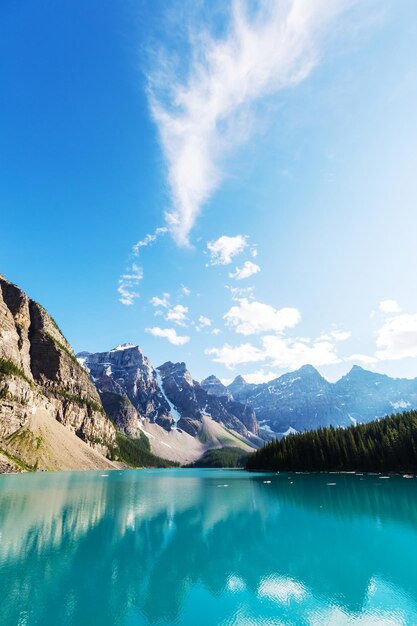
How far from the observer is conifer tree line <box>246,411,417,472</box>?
104 meters

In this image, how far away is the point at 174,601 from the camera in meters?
18.6

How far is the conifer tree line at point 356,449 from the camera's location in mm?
103625

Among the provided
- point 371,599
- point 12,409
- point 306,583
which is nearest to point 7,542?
point 306,583

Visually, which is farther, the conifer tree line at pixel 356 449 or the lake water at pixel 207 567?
the conifer tree line at pixel 356 449

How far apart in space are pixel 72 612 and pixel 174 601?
5.16 m

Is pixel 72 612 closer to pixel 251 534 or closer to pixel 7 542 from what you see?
pixel 7 542

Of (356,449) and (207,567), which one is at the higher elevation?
(356,449)

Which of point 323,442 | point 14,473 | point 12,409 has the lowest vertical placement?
point 14,473

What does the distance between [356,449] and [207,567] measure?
10745 centimetres

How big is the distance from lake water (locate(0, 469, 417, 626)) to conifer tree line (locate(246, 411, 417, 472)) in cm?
7071

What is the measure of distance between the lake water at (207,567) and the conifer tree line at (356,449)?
232ft

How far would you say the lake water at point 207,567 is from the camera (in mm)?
17031

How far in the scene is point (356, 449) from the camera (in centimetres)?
11550

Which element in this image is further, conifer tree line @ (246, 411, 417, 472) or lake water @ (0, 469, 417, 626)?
conifer tree line @ (246, 411, 417, 472)
